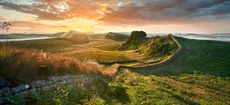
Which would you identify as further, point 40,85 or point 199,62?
point 199,62

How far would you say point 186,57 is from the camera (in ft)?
201

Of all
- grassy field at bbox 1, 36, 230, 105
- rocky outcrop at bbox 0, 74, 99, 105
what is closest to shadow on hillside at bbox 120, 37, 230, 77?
grassy field at bbox 1, 36, 230, 105

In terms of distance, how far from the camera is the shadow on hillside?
49281mm

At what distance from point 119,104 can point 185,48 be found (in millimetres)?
56466

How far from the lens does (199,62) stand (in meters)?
56.7

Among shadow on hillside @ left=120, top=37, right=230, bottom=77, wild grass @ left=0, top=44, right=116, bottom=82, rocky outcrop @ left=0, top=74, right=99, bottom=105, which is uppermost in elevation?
wild grass @ left=0, top=44, right=116, bottom=82

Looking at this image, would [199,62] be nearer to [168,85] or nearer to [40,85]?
[168,85]

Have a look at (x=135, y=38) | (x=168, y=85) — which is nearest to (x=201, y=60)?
(x=168, y=85)

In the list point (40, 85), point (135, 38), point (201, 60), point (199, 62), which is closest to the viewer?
point (40, 85)

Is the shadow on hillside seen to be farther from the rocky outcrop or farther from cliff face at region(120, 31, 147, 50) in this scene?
cliff face at region(120, 31, 147, 50)

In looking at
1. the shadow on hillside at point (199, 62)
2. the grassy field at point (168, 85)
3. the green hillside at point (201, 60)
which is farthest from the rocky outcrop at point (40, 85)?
the green hillside at point (201, 60)

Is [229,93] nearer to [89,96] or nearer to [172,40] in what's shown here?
[89,96]

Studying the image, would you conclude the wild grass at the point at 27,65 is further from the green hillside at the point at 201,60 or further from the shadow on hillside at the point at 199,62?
the green hillside at the point at 201,60

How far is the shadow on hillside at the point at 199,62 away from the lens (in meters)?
49.3
